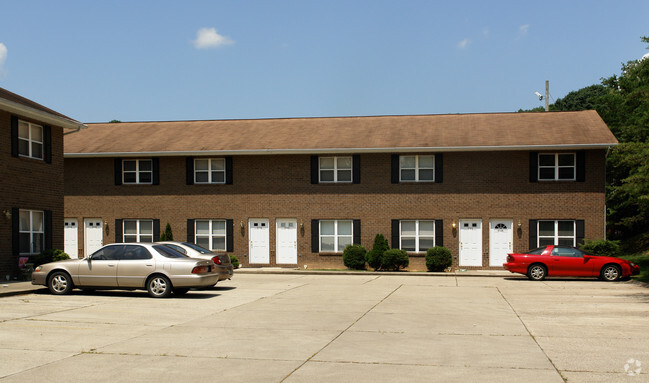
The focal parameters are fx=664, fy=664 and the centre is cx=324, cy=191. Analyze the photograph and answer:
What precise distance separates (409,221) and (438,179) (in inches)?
91.7

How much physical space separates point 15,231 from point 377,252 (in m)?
14.7

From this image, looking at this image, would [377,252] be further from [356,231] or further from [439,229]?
[439,229]

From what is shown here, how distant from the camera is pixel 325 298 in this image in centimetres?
1798

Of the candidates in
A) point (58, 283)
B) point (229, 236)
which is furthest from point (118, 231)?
point (58, 283)

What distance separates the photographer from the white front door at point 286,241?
3103cm

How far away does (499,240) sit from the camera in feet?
97.4

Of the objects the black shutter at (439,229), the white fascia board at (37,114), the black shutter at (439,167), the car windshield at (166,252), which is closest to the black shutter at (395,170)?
the black shutter at (439,167)

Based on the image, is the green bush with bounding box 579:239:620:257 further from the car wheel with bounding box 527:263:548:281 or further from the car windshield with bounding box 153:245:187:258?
the car windshield with bounding box 153:245:187:258

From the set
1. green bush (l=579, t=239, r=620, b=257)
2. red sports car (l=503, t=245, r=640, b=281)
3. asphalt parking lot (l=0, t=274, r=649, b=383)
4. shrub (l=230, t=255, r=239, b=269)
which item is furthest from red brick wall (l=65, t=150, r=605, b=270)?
asphalt parking lot (l=0, t=274, r=649, b=383)

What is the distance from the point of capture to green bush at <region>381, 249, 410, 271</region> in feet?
95.2

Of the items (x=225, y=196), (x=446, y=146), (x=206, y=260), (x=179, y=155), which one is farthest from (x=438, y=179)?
(x=206, y=260)

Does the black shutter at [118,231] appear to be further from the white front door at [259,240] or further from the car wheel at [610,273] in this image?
the car wheel at [610,273]

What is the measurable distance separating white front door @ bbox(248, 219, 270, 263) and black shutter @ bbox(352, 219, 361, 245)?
4.10m

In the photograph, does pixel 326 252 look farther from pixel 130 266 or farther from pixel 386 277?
pixel 130 266
